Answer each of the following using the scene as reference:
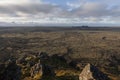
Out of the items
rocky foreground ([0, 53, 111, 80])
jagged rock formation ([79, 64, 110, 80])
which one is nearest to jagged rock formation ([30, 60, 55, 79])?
rocky foreground ([0, 53, 111, 80])

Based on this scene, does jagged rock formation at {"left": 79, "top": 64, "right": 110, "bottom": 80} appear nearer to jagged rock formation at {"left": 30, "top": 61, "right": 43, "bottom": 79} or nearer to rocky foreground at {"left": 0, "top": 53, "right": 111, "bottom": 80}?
rocky foreground at {"left": 0, "top": 53, "right": 111, "bottom": 80}

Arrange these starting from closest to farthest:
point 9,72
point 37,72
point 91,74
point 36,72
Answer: point 9,72 → point 91,74 → point 37,72 → point 36,72

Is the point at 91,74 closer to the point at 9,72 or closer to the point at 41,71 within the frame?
the point at 9,72

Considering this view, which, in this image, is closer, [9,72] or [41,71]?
[9,72]

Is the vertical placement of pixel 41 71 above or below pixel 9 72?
below

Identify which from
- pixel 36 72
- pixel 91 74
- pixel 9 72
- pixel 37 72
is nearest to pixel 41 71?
pixel 37 72

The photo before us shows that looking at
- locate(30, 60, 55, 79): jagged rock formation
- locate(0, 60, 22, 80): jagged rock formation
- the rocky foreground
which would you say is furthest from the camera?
locate(30, 60, 55, 79): jagged rock formation

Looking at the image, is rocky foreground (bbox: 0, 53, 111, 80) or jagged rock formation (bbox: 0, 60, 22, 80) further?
rocky foreground (bbox: 0, 53, 111, 80)

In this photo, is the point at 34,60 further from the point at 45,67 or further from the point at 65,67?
the point at 45,67

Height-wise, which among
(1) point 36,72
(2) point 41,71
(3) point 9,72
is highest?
(3) point 9,72

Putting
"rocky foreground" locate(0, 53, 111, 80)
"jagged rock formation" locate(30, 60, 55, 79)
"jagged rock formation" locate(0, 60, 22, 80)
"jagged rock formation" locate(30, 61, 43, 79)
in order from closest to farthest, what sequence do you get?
"jagged rock formation" locate(0, 60, 22, 80), "rocky foreground" locate(0, 53, 111, 80), "jagged rock formation" locate(30, 61, 43, 79), "jagged rock formation" locate(30, 60, 55, 79)

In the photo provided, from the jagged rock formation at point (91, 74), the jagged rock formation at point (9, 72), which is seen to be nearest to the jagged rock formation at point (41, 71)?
the jagged rock formation at point (9, 72)

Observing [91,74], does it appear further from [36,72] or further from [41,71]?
[36,72]

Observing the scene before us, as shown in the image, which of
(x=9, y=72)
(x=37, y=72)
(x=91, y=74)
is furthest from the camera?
(x=37, y=72)
